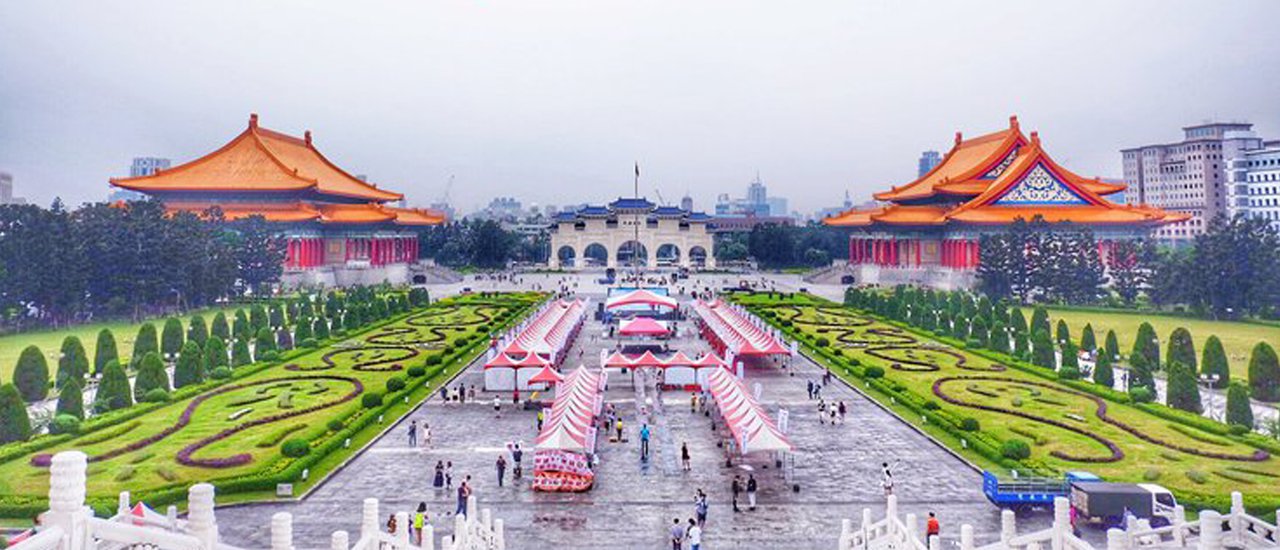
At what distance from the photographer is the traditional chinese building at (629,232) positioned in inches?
4609

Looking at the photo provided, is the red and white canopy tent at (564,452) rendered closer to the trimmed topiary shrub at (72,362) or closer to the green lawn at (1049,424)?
the green lawn at (1049,424)

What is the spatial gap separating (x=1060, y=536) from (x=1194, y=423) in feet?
56.9

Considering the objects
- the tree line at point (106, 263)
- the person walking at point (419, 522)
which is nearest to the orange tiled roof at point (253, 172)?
the tree line at point (106, 263)

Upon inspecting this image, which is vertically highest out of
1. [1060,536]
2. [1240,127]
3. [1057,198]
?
[1240,127]

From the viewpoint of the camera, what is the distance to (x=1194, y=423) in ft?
82.5

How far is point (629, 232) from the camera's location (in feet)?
387

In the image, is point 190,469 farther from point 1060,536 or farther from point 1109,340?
point 1109,340

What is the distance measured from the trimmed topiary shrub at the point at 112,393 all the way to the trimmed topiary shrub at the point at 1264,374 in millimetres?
34552

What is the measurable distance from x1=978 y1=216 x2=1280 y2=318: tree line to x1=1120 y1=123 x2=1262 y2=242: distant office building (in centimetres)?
2419

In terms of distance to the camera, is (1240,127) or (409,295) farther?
(1240,127)

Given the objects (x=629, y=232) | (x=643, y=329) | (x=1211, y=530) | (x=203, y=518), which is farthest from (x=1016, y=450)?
(x=629, y=232)

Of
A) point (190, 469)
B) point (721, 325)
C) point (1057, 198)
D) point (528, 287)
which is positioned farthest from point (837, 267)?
point (190, 469)

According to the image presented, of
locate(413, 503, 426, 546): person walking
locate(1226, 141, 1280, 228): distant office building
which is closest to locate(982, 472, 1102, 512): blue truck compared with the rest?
locate(413, 503, 426, 546): person walking

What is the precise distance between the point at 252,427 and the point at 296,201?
52.7 metres
